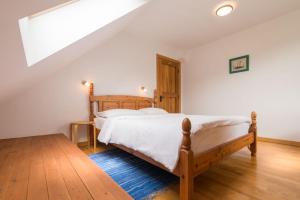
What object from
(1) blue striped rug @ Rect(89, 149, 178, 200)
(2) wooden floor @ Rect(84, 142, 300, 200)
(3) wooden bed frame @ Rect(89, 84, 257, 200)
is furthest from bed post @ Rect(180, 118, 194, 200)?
(1) blue striped rug @ Rect(89, 149, 178, 200)

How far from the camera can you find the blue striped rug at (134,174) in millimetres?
1562

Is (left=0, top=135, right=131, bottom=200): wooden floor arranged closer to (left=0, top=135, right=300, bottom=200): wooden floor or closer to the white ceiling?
(left=0, top=135, right=300, bottom=200): wooden floor

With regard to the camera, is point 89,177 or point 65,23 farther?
point 65,23

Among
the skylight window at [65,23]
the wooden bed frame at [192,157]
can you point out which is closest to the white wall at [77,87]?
the skylight window at [65,23]

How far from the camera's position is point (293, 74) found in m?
3.02

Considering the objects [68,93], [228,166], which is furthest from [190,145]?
[68,93]

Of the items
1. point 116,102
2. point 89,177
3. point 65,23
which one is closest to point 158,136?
point 89,177

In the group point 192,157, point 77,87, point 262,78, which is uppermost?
point 262,78

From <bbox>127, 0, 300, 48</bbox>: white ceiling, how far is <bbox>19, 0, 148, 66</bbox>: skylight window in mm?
1250

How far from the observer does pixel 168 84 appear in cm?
481

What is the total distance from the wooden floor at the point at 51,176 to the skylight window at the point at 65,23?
3.00 ft

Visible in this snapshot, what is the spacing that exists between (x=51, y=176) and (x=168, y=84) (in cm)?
402

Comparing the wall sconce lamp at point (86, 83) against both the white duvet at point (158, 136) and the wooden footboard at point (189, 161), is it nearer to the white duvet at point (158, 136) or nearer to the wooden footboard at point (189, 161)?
the white duvet at point (158, 136)

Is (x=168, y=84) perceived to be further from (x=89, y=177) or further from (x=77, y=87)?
(x=89, y=177)
